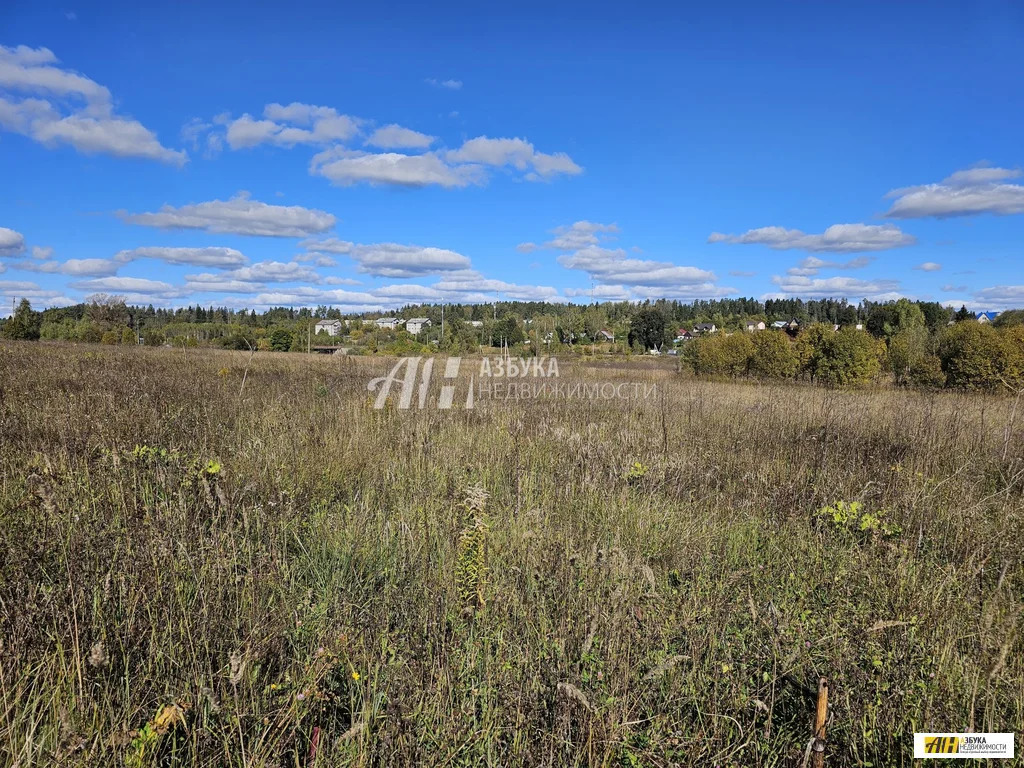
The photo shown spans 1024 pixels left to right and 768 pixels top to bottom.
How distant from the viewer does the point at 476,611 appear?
2.38 metres

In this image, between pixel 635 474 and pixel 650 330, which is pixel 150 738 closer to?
pixel 635 474

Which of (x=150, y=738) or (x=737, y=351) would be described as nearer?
(x=150, y=738)

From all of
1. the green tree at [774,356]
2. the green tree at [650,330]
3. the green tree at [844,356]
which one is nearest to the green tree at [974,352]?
the green tree at [844,356]

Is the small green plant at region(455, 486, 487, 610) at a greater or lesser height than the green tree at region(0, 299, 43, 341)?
lesser

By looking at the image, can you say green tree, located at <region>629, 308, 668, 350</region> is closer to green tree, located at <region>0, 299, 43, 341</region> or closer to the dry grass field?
green tree, located at <region>0, 299, 43, 341</region>

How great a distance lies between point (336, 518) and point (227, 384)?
6.21m

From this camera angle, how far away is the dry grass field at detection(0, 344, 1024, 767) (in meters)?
1.67

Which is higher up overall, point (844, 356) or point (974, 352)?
point (974, 352)

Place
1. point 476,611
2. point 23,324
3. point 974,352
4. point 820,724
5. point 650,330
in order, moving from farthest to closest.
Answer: point 650,330 → point 23,324 → point 974,352 → point 476,611 → point 820,724

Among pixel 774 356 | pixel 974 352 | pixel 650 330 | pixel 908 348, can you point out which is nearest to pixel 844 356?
pixel 908 348

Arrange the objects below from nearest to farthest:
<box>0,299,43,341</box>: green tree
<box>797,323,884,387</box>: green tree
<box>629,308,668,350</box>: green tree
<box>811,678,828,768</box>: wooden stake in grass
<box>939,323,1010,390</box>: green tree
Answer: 1. <box>811,678,828,768</box>: wooden stake in grass
2. <box>939,323,1010,390</box>: green tree
3. <box>797,323,884,387</box>: green tree
4. <box>0,299,43,341</box>: green tree
5. <box>629,308,668,350</box>: green tree

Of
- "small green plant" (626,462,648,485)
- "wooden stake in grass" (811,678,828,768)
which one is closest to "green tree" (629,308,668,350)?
"small green plant" (626,462,648,485)

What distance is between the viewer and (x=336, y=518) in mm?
3510

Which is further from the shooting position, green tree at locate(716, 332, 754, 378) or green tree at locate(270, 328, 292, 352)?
green tree at locate(270, 328, 292, 352)
